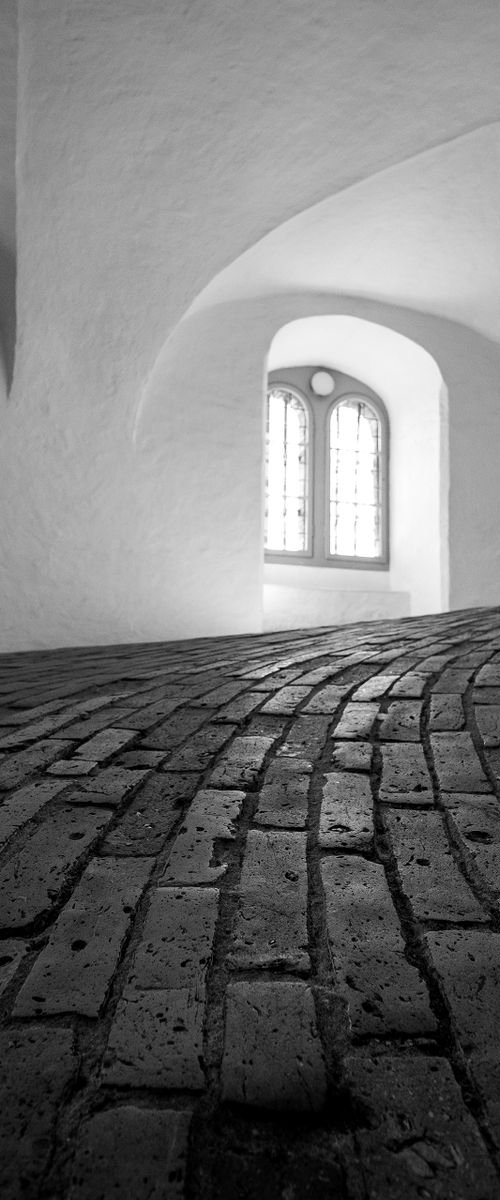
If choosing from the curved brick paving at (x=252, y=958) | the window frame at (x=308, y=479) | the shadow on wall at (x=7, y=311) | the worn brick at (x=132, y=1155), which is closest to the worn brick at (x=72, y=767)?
the curved brick paving at (x=252, y=958)

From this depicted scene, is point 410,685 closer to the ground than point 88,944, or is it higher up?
higher up

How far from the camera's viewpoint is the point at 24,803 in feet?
6.15

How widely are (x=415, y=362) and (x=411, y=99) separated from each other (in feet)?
11.3

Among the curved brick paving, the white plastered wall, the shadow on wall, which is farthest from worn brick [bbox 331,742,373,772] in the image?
the shadow on wall

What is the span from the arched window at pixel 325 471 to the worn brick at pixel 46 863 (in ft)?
22.3

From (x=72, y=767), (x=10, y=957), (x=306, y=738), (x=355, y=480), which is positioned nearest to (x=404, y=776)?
(x=306, y=738)

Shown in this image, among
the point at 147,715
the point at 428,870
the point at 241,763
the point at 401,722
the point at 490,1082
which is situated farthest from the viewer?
the point at 147,715

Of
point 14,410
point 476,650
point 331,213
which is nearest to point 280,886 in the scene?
point 476,650

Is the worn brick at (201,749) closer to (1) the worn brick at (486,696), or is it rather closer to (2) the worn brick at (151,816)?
(2) the worn brick at (151,816)

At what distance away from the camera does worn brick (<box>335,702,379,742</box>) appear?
7.91 feet

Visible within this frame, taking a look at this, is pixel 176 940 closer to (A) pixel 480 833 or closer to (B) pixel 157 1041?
(B) pixel 157 1041

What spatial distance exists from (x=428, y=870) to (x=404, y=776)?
1.64 feet

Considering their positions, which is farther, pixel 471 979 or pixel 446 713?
pixel 446 713

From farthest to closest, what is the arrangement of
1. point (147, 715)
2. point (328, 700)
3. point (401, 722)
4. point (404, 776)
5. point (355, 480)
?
point (355, 480) → point (328, 700) → point (147, 715) → point (401, 722) → point (404, 776)
